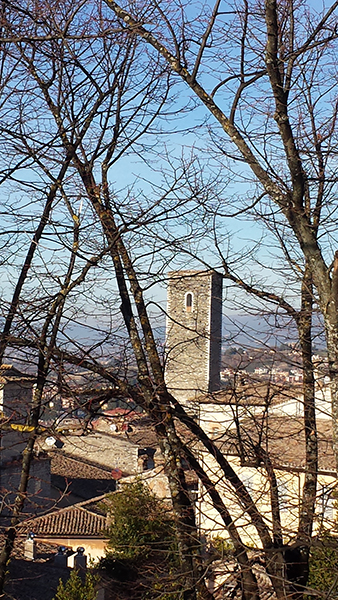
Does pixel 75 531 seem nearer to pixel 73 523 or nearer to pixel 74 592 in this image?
pixel 73 523

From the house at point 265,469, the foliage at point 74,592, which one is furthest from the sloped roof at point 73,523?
the house at point 265,469

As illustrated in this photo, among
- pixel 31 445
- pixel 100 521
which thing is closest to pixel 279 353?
pixel 31 445

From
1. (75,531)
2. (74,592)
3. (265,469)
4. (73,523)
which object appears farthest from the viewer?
(73,523)

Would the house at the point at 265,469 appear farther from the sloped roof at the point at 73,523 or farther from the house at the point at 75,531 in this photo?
the sloped roof at the point at 73,523

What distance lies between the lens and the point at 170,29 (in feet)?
14.4

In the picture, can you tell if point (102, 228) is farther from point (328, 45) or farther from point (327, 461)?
point (327, 461)

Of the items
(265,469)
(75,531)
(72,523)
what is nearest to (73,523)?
(72,523)

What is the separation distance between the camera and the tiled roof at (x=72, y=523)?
48.0 ft

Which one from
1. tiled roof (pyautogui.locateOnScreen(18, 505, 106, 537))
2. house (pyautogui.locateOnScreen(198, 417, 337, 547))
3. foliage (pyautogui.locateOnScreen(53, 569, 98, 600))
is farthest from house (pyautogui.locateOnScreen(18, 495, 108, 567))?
house (pyautogui.locateOnScreen(198, 417, 337, 547))

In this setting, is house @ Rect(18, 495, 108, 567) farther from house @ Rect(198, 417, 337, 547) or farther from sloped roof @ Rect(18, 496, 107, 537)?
house @ Rect(198, 417, 337, 547)

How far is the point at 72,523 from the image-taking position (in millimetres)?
15094

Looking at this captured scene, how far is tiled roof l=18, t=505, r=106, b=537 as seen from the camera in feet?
48.0

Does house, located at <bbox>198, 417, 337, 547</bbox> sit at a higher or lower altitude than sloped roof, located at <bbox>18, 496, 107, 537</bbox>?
higher

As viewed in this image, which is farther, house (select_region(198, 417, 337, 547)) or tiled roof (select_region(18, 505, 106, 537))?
tiled roof (select_region(18, 505, 106, 537))
